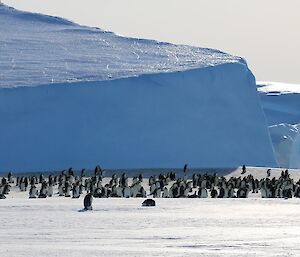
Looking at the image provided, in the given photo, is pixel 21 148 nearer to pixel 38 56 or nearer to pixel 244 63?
pixel 38 56

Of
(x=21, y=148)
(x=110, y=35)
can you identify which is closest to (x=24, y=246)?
(x=21, y=148)

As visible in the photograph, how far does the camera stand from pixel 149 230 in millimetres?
13164

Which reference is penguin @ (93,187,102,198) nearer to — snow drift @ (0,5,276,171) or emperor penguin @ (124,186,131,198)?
emperor penguin @ (124,186,131,198)

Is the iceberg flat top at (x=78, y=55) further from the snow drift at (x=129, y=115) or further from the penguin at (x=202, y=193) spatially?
the penguin at (x=202, y=193)

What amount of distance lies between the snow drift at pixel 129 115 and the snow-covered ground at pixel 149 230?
1447cm

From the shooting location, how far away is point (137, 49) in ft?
141

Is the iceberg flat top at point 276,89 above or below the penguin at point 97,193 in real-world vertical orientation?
above

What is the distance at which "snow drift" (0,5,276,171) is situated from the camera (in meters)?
33.8

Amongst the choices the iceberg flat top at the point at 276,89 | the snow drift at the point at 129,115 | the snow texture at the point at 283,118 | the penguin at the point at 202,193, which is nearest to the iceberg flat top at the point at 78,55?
the snow drift at the point at 129,115

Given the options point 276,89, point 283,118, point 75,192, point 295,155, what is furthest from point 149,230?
point 276,89

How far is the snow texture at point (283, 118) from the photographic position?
148ft

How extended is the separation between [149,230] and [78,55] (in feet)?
91.6

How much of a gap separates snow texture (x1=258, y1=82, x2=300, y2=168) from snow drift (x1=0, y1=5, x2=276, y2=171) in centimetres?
708

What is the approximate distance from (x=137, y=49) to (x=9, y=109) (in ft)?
32.5
